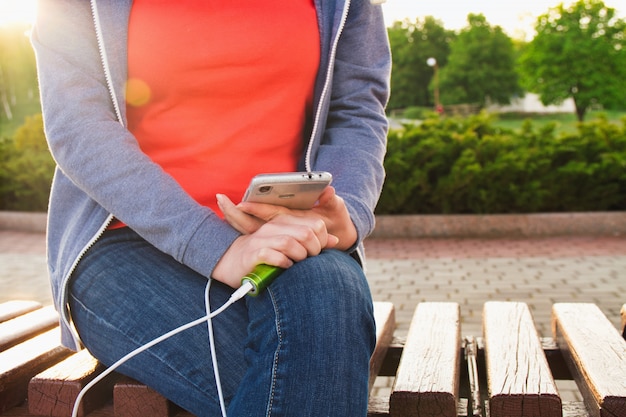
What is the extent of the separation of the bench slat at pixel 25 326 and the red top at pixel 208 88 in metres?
0.83

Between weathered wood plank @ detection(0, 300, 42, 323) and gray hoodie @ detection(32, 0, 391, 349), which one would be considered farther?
weathered wood plank @ detection(0, 300, 42, 323)

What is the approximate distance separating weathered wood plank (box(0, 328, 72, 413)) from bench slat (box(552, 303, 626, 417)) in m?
1.41

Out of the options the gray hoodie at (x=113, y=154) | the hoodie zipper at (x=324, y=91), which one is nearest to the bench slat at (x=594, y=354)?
the gray hoodie at (x=113, y=154)

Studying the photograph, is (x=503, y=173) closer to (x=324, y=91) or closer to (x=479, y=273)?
(x=479, y=273)

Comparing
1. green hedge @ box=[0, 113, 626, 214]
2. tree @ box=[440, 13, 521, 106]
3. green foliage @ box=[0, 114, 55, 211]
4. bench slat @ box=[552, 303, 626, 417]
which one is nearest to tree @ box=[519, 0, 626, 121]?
tree @ box=[440, 13, 521, 106]

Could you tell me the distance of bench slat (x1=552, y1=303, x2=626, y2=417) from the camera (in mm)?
1572

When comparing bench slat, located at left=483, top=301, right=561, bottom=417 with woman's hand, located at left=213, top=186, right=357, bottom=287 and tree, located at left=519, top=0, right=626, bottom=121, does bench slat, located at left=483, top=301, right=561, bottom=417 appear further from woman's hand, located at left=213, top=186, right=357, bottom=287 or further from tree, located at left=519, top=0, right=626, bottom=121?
tree, located at left=519, top=0, right=626, bottom=121

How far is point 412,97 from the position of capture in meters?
75.4

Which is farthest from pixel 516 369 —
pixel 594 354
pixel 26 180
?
pixel 26 180

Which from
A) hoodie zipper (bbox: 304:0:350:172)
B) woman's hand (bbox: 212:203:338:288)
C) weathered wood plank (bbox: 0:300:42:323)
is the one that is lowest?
weathered wood plank (bbox: 0:300:42:323)

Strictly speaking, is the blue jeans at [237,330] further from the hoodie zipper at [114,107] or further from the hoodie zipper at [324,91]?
the hoodie zipper at [324,91]

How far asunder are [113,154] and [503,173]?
302 inches

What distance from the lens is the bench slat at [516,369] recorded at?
5.16 feet

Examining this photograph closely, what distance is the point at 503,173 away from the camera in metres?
8.87
